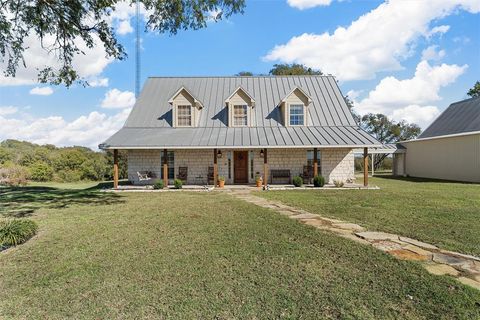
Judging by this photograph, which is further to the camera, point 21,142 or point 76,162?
point 21,142

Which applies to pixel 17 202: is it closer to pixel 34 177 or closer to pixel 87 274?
pixel 87 274

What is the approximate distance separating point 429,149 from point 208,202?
21397mm

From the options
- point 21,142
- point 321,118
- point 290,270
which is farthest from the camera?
point 21,142

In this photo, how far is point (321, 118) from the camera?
18.6 meters

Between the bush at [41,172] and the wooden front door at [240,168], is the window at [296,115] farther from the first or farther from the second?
the bush at [41,172]

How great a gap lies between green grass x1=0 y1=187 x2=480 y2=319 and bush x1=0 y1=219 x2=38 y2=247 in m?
0.22

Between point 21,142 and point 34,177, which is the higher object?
point 21,142

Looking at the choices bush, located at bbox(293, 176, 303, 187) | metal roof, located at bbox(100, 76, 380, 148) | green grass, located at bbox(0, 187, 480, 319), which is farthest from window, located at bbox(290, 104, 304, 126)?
green grass, located at bbox(0, 187, 480, 319)

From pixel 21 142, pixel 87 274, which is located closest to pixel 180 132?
pixel 87 274

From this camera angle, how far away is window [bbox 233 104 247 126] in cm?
1838

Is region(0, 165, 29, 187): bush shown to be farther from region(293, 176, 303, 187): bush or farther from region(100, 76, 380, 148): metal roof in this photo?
region(293, 176, 303, 187): bush

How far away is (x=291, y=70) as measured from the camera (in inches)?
1347

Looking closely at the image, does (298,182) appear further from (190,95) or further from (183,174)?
(190,95)

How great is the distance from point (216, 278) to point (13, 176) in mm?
21667
